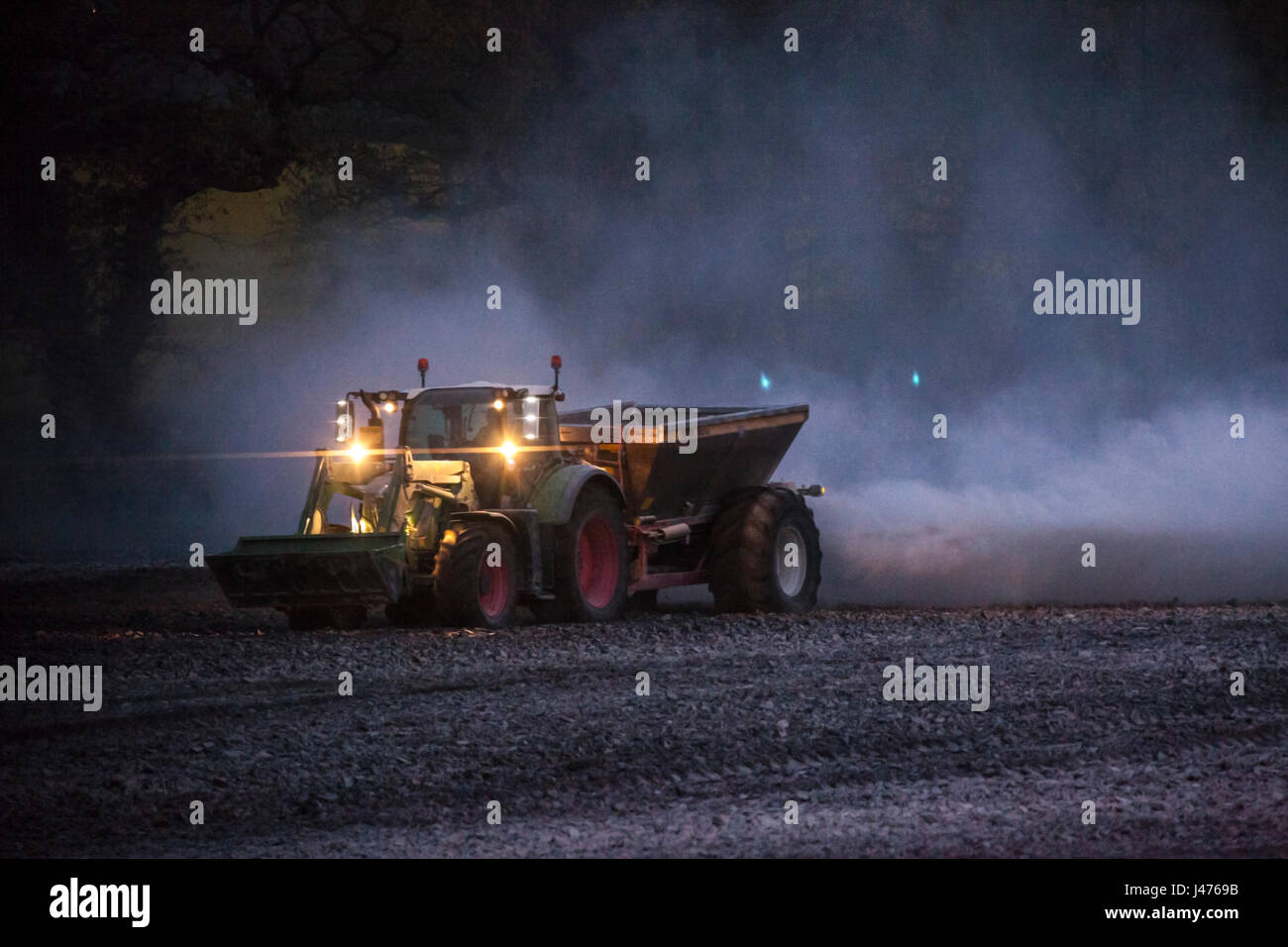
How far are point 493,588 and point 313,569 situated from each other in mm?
1588

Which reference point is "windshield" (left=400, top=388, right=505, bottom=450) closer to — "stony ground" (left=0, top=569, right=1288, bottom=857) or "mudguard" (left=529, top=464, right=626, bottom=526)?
"mudguard" (left=529, top=464, right=626, bottom=526)

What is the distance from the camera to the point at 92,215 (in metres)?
22.7

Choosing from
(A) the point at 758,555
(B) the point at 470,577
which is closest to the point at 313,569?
(B) the point at 470,577

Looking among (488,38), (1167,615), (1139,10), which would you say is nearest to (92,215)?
(488,38)

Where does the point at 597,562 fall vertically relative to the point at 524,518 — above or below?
below

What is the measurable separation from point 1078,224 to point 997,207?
1.48m

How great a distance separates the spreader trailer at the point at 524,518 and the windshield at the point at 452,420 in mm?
12

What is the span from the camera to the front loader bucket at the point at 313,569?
11461 millimetres

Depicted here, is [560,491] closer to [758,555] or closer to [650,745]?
[758,555]

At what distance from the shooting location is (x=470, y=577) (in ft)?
39.1

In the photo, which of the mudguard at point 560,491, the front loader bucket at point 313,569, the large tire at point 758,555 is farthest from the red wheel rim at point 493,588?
the large tire at point 758,555

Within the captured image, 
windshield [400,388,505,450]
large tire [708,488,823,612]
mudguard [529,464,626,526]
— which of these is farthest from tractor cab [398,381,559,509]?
large tire [708,488,823,612]

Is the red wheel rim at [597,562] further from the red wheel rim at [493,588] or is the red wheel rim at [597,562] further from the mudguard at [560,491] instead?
the red wheel rim at [493,588]
